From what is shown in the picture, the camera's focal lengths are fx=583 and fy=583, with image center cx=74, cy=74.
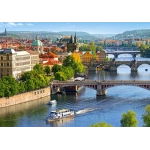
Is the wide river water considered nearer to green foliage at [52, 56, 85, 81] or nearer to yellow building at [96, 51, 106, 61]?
green foliage at [52, 56, 85, 81]

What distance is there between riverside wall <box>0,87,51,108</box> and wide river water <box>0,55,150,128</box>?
0.16 m

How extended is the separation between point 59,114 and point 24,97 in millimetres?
2385

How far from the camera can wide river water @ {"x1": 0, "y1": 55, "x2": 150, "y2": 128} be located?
1058 centimetres

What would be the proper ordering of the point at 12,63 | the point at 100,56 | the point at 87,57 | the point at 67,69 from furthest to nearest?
the point at 100,56 < the point at 87,57 < the point at 67,69 < the point at 12,63

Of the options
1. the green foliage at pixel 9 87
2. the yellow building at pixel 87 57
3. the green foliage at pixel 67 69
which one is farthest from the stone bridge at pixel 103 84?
the yellow building at pixel 87 57

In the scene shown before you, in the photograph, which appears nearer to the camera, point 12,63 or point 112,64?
point 12,63

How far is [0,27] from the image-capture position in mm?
27703

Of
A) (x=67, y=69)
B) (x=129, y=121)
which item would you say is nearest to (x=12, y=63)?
(x=67, y=69)

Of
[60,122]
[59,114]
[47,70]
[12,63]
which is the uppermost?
[12,63]

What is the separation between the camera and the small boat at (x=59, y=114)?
10997 mm

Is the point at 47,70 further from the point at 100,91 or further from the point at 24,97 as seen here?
the point at 24,97

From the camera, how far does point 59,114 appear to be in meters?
11.2

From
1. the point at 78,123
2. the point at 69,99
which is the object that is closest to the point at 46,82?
the point at 69,99
